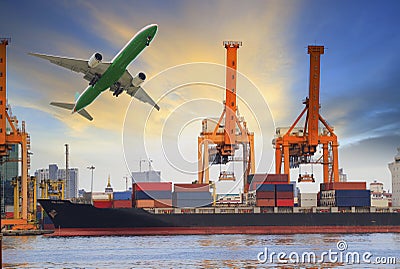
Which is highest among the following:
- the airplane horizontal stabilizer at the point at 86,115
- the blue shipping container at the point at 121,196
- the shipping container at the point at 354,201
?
the airplane horizontal stabilizer at the point at 86,115

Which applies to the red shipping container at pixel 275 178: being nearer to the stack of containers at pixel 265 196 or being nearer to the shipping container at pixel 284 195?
the stack of containers at pixel 265 196

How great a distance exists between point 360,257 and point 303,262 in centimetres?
570

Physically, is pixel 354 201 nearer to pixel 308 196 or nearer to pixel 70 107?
pixel 308 196

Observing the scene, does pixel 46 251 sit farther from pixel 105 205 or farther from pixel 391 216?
pixel 391 216

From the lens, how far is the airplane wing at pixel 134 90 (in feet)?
159

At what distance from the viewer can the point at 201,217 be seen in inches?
3147

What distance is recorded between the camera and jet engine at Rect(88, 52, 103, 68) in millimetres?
44875

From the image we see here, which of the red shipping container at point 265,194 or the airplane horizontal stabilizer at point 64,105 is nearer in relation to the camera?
the airplane horizontal stabilizer at point 64,105

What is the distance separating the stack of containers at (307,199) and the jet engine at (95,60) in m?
52.4

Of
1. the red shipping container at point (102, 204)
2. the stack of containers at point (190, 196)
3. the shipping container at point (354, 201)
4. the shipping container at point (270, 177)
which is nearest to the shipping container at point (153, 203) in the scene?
the stack of containers at point (190, 196)

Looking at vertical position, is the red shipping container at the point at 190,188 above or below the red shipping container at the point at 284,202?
above

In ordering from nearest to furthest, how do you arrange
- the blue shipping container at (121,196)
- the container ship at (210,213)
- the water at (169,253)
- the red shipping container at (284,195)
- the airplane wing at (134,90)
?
1. the water at (169,253)
2. the airplane wing at (134,90)
3. the container ship at (210,213)
4. the red shipping container at (284,195)
5. the blue shipping container at (121,196)

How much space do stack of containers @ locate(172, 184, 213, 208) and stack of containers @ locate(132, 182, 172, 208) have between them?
1016 mm

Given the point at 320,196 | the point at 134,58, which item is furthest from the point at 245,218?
the point at 134,58
